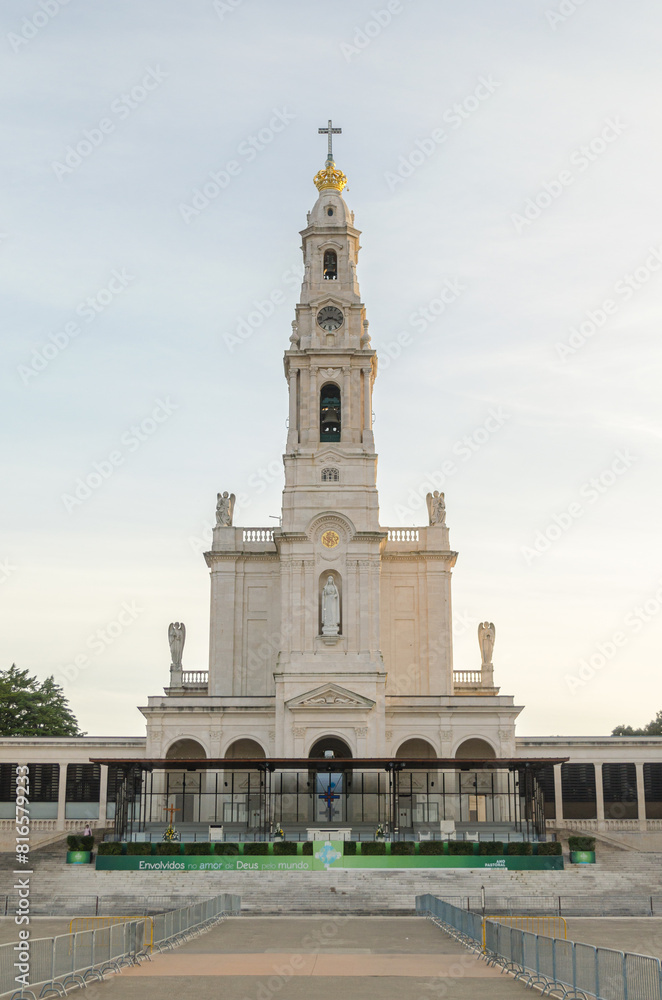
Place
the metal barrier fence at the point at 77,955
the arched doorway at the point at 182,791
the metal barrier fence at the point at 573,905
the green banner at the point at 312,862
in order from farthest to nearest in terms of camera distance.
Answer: the arched doorway at the point at 182,791 → the green banner at the point at 312,862 → the metal barrier fence at the point at 573,905 → the metal barrier fence at the point at 77,955

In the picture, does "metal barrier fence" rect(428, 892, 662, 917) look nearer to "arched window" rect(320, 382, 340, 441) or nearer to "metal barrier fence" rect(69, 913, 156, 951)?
"metal barrier fence" rect(69, 913, 156, 951)

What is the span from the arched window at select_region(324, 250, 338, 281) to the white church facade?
0.42 feet

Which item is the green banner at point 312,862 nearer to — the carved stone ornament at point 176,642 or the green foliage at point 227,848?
the green foliage at point 227,848

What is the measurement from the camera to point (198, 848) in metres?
50.8

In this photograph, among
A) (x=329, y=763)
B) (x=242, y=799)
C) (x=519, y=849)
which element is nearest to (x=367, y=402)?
(x=329, y=763)

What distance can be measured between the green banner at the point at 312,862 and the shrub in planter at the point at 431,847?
1.18ft

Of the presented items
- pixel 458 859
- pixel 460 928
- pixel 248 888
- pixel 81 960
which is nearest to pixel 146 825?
pixel 248 888

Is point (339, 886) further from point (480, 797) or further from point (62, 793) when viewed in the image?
point (62, 793)

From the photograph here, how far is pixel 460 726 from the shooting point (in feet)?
212

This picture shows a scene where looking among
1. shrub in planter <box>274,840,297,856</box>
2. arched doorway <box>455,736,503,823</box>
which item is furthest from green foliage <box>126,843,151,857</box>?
arched doorway <box>455,736,503,823</box>

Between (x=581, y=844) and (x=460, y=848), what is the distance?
5.80 m

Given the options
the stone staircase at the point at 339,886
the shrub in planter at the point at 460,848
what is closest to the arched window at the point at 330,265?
the shrub in planter at the point at 460,848

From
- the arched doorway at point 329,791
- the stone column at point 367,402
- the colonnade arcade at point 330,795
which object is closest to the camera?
the colonnade arcade at point 330,795

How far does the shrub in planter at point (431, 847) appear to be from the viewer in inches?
2005
